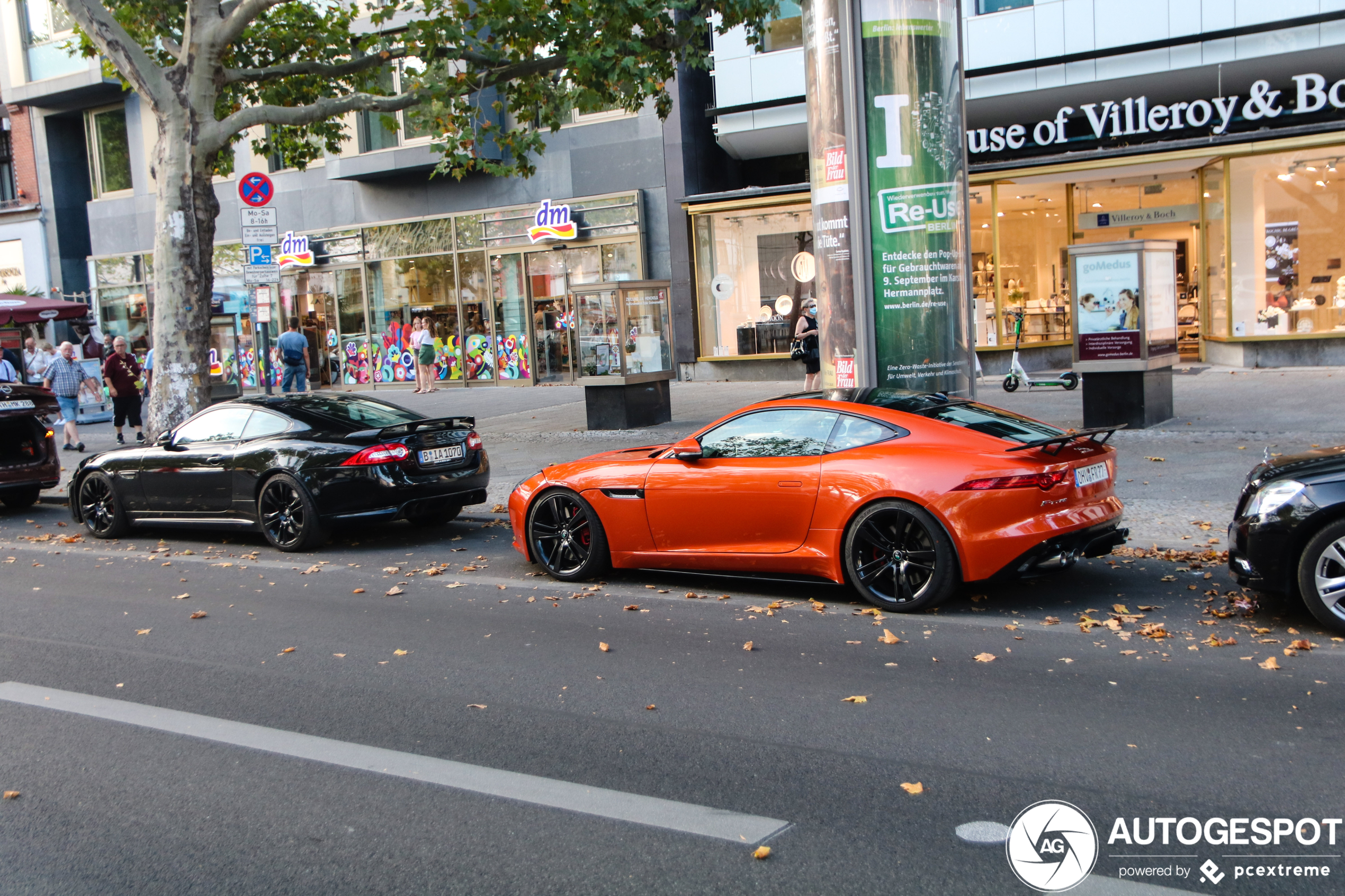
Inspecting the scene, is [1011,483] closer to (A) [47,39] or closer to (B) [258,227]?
(B) [258,227]

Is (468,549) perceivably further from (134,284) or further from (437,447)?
(134,284)

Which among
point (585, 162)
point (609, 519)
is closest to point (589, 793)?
point (609, 519)

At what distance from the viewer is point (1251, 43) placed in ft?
57.6

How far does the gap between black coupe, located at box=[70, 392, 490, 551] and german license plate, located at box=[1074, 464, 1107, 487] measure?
5.51 m

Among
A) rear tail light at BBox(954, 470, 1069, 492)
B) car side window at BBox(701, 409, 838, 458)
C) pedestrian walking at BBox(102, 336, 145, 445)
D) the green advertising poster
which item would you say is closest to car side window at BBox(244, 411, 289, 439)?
car side window at BBox(701, 409, 838, 458)

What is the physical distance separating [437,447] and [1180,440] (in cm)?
767

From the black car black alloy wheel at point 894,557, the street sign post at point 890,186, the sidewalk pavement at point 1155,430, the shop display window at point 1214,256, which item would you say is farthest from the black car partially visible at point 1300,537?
the shop display window at point 1214,256

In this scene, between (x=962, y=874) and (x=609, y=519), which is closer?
(x=962, y=874)

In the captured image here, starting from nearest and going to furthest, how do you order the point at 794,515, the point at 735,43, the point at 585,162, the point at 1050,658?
the point at 1050,658, the point at 794,515, the point at 735,43, the point at 585,162

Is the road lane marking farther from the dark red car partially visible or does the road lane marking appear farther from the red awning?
the red awning

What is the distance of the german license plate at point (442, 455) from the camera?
9.98 meters

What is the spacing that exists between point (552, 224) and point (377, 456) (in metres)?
15.3

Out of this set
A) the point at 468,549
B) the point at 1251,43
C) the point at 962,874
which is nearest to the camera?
the point at 962,874

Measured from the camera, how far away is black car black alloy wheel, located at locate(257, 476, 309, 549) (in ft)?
32.6
